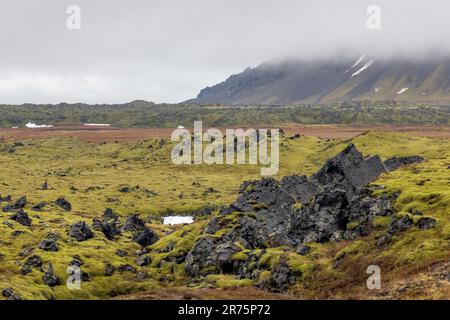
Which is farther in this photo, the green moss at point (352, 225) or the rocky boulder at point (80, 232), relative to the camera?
the rocky boulder at point (80, 232)

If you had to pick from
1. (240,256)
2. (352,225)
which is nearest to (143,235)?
(240,256)

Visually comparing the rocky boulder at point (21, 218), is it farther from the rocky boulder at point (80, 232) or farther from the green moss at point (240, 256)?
the green moss at point (240, 256)

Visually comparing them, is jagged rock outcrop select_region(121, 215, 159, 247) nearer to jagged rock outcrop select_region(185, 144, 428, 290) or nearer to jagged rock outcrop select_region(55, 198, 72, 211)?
jagged rock outcrop select_region(185, 144, 428, 290)

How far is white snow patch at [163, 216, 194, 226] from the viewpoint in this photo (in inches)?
5098

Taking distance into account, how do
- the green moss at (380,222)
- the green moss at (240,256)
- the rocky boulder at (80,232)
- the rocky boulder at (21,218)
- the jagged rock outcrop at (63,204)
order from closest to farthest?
the green moss at (380,222) < the green moss at (240,256) < the rocky boulder at (80,232) < the rocky boulder at (21,218) < the jagged rock outcrop at (63,204)

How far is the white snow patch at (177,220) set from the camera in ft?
425

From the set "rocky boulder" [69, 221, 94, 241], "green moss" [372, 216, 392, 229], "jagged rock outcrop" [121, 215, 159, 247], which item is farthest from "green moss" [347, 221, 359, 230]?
"rocky boulder" [69, 221, 94, 241]

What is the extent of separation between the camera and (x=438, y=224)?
186 ft

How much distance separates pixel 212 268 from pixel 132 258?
20.9 metres

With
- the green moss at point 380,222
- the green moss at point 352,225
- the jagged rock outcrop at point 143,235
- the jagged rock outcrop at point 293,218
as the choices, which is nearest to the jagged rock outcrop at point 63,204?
the jagged rock outcrop at point 143,235

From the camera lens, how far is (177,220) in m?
132

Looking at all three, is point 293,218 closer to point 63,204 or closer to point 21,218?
point 21,218

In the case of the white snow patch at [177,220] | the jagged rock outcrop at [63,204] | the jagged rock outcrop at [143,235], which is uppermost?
the jagged rock outcrop at [63,204]
